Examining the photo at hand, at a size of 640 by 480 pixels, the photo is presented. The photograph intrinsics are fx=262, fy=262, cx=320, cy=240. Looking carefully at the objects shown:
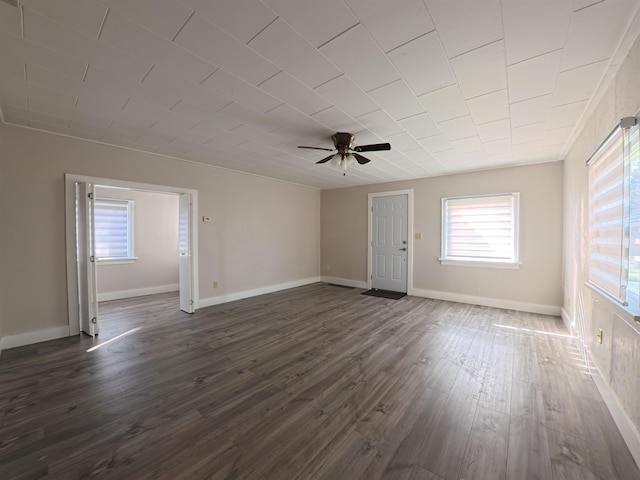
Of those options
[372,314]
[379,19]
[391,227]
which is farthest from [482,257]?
[379,19]

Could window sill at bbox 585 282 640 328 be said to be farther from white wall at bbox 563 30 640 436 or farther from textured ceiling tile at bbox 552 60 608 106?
textured ceiling tile at bbox 552 60 608 106

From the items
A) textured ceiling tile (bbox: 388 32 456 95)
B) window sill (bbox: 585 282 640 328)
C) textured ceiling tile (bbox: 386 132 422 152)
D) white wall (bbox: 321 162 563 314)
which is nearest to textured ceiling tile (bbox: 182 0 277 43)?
textured ceiling tile (bbox: 388 32 456 95)

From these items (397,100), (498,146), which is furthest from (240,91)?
(498,146)

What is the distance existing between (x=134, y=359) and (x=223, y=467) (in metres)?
1.92

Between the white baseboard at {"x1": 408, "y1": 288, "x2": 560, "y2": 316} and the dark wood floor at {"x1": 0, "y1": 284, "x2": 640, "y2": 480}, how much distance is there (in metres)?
0.93

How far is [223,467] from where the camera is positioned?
148 centimetres

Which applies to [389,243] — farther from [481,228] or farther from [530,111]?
[530,111]

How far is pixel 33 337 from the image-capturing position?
3137 millimetres

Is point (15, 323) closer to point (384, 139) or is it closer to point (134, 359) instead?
point (134, 359)

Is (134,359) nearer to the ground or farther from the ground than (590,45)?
nearer to the ground

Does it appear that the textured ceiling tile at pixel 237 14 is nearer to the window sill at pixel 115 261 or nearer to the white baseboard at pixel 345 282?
the window sill at pixel 115 261

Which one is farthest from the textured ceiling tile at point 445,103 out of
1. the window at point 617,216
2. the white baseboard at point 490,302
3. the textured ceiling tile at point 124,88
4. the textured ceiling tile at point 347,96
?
the white baseboard at point 490,302

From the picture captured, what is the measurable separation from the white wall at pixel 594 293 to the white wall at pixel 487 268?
0.37 m

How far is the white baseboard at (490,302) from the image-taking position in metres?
4.29
